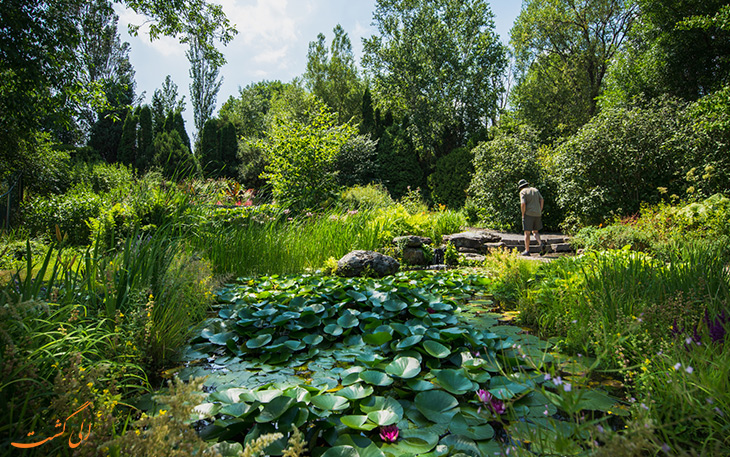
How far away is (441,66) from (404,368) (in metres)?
19.7

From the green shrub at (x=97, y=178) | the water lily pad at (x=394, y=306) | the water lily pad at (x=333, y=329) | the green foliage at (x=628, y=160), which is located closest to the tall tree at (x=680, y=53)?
the green foliage at (x=628, y=160)

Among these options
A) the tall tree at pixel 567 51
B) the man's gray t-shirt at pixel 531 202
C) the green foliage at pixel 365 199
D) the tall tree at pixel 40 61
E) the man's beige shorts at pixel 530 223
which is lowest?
the man's beige shorts at pixel 530 223

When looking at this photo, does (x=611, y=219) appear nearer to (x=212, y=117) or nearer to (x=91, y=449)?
(x=91, y=449)

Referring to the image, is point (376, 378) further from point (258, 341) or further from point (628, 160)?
point (628, 160)

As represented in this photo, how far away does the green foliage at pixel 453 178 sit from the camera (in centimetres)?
1611

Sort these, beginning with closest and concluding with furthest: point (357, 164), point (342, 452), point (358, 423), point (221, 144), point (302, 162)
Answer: point (342, 452)
point (358, 423)
point (302, 162)
point (357, 164)
point (221, 144)

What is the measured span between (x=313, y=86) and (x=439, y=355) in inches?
972

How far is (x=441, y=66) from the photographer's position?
18.9 metres

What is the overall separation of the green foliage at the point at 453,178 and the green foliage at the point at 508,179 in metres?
3.77

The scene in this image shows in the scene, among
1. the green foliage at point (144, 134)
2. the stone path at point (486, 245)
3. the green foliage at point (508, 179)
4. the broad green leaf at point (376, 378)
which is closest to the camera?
the broad green leaf at point (376, 378)

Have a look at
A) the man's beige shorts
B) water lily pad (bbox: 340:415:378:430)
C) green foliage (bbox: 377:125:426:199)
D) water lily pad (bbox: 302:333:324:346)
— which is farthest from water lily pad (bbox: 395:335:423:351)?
green foliage (bbox: 377:125:426:199)

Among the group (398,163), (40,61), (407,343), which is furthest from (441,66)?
(407,343)

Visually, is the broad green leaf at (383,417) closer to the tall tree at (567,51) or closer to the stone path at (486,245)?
the stone path at (486,245)

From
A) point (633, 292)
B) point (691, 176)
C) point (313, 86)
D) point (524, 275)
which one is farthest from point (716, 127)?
point (313, 86)
